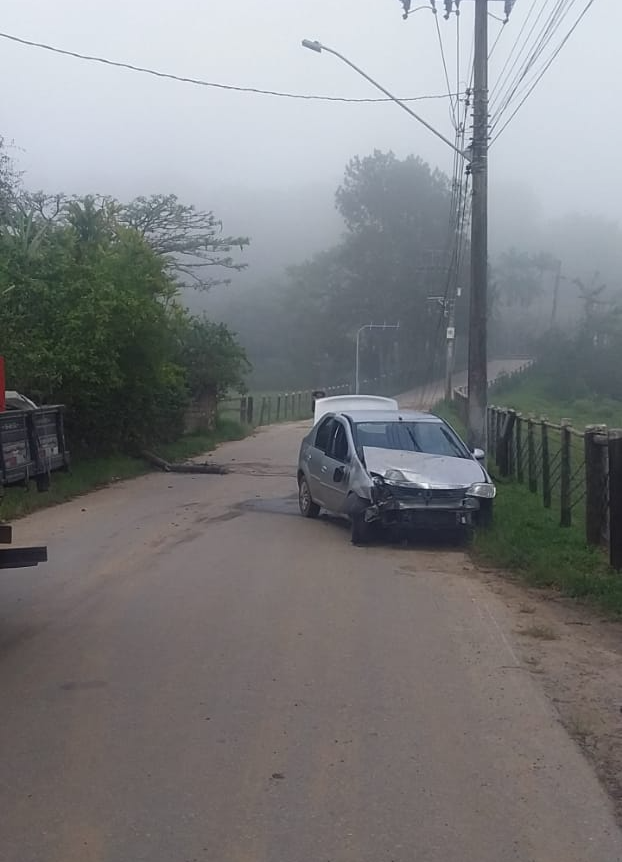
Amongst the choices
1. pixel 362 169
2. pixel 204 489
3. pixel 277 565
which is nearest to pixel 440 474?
pixel 277 565

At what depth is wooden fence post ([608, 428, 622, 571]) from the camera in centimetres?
1063

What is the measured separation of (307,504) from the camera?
16062 millimetres

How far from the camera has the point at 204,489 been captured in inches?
789

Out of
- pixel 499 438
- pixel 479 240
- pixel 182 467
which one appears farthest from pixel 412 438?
pixel 182 467

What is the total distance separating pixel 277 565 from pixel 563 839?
283 inches

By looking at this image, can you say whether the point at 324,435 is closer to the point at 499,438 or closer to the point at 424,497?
the point at 424,497

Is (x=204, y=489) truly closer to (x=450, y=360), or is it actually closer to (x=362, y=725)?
(x=362, y=725)

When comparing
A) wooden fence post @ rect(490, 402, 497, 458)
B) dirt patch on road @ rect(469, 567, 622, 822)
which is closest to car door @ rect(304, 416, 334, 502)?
dirt patch on road @ rect(469, 567, 622, 822)

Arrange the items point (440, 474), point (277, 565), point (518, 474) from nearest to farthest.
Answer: point (277, 565), point (440, 474), point (518, 474)

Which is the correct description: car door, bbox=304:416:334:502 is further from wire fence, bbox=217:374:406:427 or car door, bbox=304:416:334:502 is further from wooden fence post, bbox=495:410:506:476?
wire fence, bbox=217:374:406:427

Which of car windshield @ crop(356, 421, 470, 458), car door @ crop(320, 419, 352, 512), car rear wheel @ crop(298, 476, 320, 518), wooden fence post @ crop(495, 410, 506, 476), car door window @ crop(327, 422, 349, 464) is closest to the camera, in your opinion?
car door @ crop(320, 419, 352, 512)

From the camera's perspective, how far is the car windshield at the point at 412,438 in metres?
14.4

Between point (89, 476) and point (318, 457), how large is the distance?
6.76 m

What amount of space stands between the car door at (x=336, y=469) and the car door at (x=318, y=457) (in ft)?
0.26
